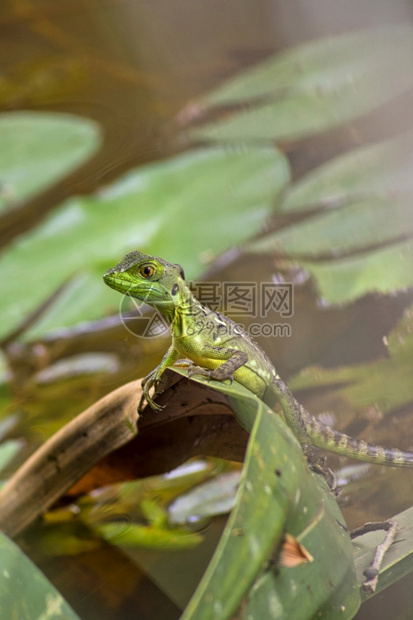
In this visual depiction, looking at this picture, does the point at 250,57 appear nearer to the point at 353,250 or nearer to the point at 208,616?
the point at 353,250

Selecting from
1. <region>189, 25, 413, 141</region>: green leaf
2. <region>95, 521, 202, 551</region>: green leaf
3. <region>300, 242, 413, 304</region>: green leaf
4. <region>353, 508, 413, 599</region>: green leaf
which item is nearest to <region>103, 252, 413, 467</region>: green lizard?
<region>353, 508, 413, 599</region>: green leaf

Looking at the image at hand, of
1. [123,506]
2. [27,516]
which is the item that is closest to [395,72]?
[123,506]

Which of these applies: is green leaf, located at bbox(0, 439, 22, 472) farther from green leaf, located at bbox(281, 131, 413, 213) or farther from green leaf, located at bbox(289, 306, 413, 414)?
green leaf, located at bbox(281, 131, 413, 213)

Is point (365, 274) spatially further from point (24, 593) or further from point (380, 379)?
point (24, 593)

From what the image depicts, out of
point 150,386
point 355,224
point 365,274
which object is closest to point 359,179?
point 355,224

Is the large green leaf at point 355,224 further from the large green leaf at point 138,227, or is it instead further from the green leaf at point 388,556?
the green leaf at point 388,556

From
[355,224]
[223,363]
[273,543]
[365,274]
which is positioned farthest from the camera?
[355,224]
